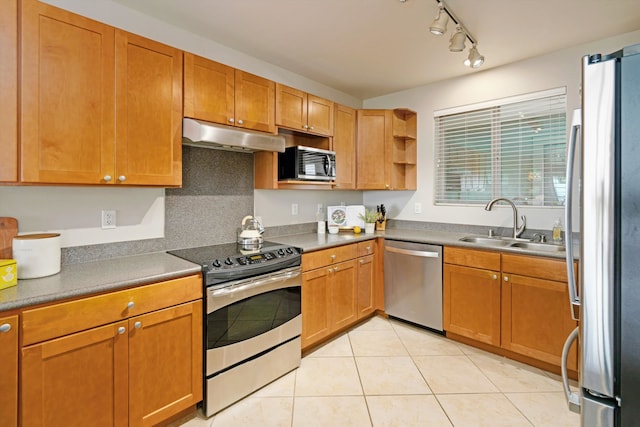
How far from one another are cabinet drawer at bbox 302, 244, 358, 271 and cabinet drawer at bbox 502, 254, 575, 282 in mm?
1240

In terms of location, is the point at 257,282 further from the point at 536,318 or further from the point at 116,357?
the point at 536,318

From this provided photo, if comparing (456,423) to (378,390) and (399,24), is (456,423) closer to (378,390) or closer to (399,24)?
(378,390)

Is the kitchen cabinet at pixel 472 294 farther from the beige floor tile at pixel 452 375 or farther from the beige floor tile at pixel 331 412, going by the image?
the beige floor tile at pixel 331 412

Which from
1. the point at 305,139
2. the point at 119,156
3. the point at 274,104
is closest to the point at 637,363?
the point at 119,156

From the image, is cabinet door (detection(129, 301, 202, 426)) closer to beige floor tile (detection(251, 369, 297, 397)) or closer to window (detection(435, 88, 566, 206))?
beige floor tile (detection(251, 369, 297, 397))

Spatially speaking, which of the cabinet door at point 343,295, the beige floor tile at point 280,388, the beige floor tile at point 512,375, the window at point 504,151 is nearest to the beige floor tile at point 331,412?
the beige floor tile at point 280,388

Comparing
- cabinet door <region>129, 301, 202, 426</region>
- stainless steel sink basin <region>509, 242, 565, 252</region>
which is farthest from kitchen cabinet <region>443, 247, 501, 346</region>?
cabinet door <region>129, 301, 202, 426</region>

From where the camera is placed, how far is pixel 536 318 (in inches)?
94.0

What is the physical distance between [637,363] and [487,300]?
1.92 metres

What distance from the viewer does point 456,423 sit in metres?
1.89

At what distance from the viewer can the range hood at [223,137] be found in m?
2.04

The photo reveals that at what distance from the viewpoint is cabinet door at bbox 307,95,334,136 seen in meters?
2.93

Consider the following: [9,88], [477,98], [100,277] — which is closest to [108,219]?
[100,277]

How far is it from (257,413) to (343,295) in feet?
3.99
